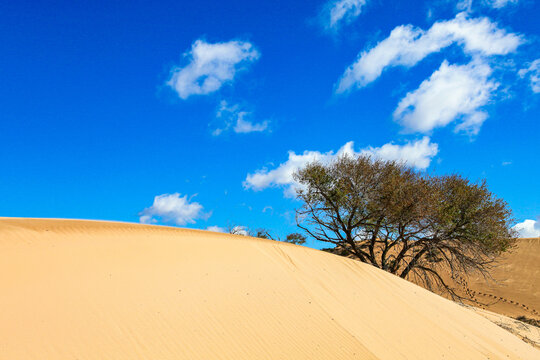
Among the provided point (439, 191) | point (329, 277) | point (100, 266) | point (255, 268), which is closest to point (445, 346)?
point (329, 277)

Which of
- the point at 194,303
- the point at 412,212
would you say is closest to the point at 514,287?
the point at 412,212

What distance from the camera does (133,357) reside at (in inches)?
186

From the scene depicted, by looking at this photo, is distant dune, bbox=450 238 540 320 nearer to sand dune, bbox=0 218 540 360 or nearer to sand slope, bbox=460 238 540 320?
sand slope, bbox=460 238 540 320

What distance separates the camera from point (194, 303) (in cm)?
616

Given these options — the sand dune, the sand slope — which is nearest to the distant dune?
the sand slope

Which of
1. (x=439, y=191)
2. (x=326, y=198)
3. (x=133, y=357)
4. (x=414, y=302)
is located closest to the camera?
(x=133, y=357)

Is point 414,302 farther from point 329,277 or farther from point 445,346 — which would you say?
point 329,277

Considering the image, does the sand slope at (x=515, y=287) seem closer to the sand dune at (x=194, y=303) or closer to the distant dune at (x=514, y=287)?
the distant dune at (x=514, y=287)

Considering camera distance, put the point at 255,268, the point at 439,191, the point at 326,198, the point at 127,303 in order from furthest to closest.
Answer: the point at 326,198 < the point at 439,191 < the point at 255,268 < the point at 127,303

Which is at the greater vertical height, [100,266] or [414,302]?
[100,266]

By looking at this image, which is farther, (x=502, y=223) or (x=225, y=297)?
(x=502, y=223)

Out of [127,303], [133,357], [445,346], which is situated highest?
[127,303]

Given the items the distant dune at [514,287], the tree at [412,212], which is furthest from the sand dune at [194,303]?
the distant dune at [514,287]

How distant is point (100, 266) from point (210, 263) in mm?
2014
